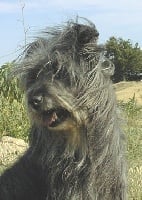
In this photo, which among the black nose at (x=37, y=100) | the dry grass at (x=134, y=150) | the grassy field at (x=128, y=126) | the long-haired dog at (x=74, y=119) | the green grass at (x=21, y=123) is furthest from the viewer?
the green grass at (x=21, y=123)

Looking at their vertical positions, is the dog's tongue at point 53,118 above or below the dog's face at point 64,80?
below

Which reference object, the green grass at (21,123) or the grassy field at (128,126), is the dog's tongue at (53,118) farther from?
the green grass at (21,123)

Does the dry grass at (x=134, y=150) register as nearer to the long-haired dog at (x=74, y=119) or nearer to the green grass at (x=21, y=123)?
the green grass at (x=21, y=123)

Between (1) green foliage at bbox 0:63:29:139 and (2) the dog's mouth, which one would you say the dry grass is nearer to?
(2) the dog's mouth

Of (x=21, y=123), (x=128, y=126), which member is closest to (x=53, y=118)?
(x=128, y=126)

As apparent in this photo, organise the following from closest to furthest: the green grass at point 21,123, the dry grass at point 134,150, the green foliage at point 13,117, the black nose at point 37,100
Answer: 1. the black nose at point 37,100
2. the dry grass at point 134,150
3. the green grass at point 21,123
4. the green foliage at point 13,117

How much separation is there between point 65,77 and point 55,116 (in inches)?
12.9

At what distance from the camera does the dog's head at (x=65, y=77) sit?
4.30 meters

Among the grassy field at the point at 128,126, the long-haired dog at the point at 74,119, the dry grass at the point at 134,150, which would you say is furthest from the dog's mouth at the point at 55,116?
the grassy field at the point at 128,126

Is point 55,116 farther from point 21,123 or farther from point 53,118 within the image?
point 21,123

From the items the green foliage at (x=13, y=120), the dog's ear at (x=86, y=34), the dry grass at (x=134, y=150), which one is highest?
the dog's ear at (x=86, y=34)

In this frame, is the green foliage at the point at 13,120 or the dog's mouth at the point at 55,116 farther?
the green foliage at the point at 13,120

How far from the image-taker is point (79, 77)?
4426mm

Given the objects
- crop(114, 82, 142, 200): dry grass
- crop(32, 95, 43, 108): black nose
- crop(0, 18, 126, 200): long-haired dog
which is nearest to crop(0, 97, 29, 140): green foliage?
crop(114, 82, 142, 200): dry grass
